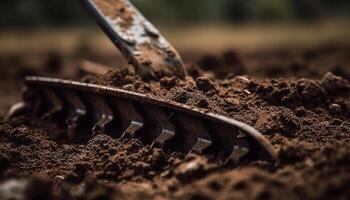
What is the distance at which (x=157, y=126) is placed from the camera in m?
5.67

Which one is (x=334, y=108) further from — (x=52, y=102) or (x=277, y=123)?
(x=52, y=102)

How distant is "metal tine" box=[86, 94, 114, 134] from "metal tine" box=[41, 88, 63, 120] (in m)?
0.79

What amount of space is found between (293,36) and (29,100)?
16.3 meters

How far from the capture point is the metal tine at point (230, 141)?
15.5 ft

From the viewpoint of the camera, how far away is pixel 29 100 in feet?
25.7

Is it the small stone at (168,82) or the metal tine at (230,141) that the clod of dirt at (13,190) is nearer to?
the metal tine at (230,141)

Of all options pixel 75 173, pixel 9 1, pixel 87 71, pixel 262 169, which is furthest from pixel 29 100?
pixel 9 1

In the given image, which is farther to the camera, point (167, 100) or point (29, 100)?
point (29, 100)

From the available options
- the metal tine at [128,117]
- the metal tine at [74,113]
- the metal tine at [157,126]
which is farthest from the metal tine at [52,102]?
the metal tine at [157,126]

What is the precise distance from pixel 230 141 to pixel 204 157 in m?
0.30

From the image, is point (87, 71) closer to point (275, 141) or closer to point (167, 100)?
point (167, 100)

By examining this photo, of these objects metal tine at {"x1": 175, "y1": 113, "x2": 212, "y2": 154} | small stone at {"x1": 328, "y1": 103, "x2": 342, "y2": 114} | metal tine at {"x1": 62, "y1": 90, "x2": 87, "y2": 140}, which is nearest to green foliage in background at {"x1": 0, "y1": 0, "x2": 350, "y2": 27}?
metal tine at {"x1": 62, "y1": 90, "x2": 87, "y2": 140}

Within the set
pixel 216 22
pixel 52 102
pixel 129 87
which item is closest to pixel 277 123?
pixel 129 87

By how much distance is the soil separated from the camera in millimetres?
4129
